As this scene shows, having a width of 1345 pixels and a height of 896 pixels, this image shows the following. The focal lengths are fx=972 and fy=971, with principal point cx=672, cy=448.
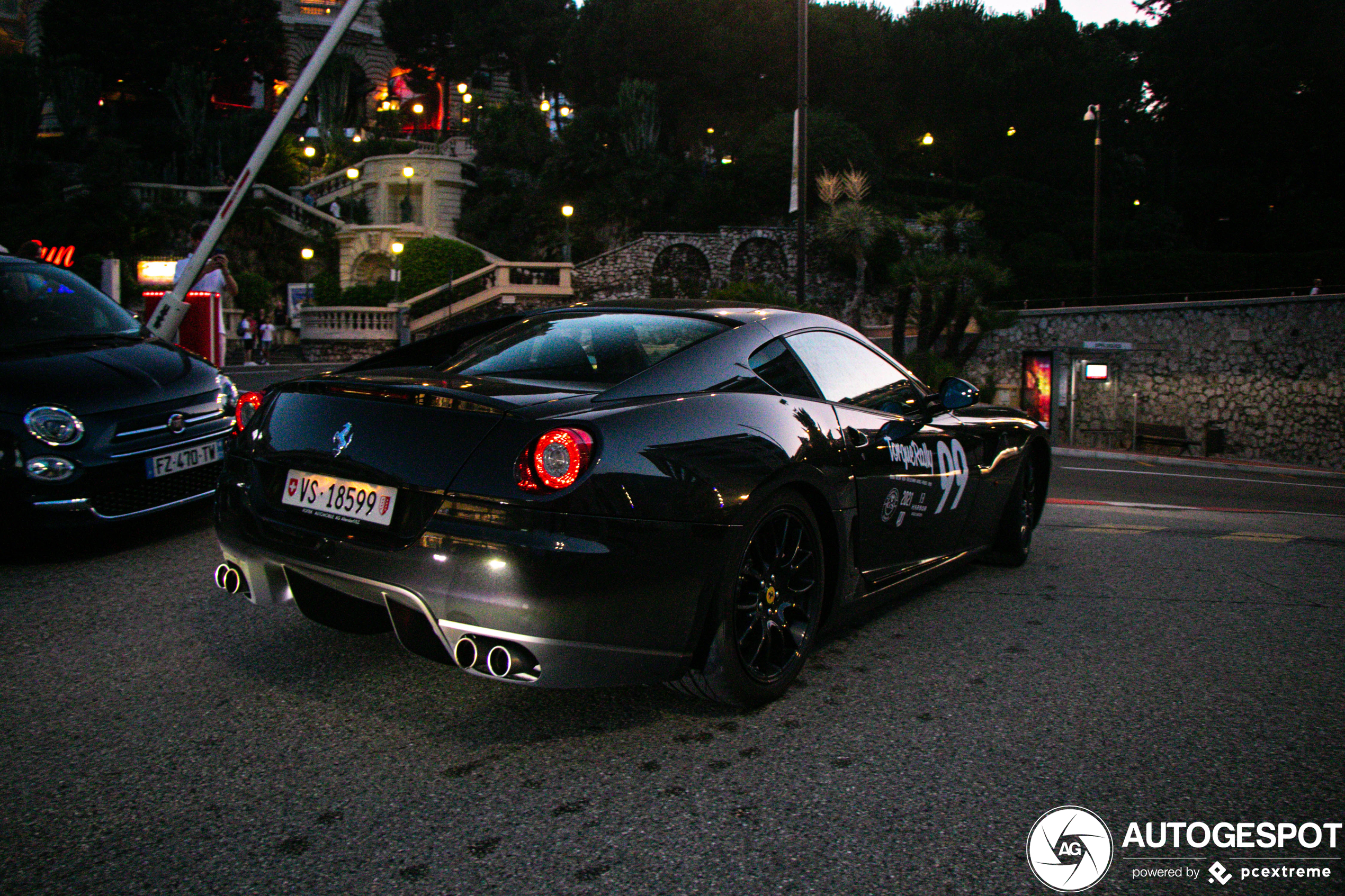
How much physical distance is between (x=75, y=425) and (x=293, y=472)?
2.50 meters

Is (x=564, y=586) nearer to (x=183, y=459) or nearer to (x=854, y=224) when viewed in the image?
(x=183, y=459)

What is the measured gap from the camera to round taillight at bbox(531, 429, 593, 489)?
2.58 meters

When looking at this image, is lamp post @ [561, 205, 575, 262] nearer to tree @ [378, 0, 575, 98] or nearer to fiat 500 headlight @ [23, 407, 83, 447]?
tree @ [378, 0, 575, 98]

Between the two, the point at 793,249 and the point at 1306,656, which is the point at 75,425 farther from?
the point at 793,249

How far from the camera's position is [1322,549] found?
6.56 metres

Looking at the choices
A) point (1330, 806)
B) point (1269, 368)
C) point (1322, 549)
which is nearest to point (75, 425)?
point (1330, 806)

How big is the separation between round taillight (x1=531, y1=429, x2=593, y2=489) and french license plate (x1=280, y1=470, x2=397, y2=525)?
1.51 ft

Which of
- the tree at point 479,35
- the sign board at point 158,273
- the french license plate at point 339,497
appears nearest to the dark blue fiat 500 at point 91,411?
the french license plate at point 339,497

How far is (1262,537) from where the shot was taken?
724cm

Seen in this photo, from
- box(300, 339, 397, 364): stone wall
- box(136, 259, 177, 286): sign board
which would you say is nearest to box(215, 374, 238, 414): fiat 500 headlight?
box(136, 259, 177, 286): sign board

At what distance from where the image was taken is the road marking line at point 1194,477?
17.8 meters

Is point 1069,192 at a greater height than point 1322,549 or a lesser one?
greater

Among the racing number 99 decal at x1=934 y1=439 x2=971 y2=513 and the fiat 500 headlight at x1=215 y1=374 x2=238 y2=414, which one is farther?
the fiat 500 headlight at x1=215 y1=374 x2=238 y2=414

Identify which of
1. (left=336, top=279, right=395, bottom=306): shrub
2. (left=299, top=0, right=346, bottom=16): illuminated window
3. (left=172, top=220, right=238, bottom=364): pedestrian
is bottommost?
(left=172, top=220, right=238, bottom=364): pedestrian
